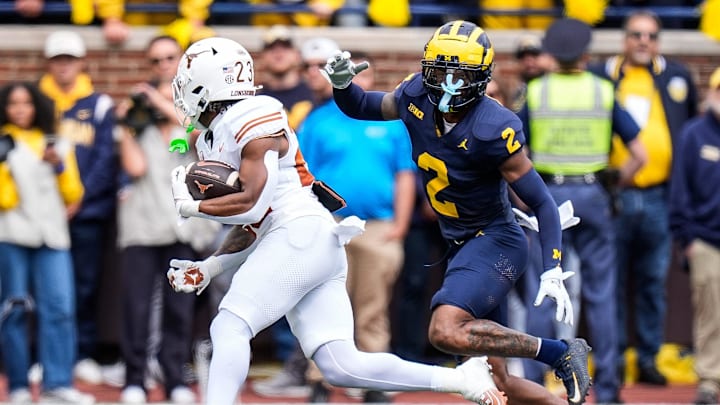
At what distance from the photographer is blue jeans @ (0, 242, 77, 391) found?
9.60m

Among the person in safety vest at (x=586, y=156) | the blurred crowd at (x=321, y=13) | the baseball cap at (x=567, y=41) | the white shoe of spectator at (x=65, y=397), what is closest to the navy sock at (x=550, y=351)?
the person in safety vest at (x=586, y=156)

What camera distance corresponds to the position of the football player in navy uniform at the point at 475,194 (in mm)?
7066

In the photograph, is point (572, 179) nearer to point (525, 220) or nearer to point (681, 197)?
point (681, 197)

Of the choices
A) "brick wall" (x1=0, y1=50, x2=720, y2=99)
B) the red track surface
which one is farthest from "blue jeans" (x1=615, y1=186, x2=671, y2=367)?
"brick wall" (x1=0, y1=50, x2=720, y2=99)

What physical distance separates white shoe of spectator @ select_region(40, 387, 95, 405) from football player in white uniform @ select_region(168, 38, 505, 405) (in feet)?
8.63

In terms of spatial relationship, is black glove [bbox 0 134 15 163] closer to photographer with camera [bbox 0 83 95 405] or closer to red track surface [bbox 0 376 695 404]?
photographer with camera [bbox 0 83 95 405]

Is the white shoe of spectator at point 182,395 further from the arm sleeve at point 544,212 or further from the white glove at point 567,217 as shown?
the arm sleeve at point 544,212

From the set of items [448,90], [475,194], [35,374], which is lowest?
[35,374]

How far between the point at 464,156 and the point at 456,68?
1.34 feet

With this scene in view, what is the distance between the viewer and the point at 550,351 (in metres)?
7.20

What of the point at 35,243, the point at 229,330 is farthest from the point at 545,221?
the point at 35,243

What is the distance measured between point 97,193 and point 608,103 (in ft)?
11.3

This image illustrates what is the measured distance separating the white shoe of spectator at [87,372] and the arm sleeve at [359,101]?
12.6 ft

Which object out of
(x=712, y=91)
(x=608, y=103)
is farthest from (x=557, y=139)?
(x=712, y=91)
